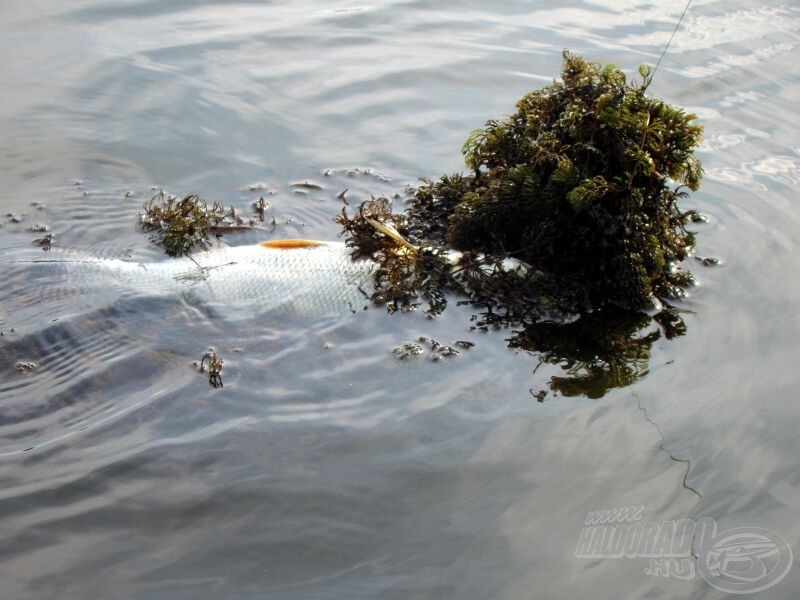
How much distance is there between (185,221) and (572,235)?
2.94 m

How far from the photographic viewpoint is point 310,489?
480cm

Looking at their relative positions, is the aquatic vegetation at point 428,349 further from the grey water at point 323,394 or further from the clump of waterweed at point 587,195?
the clump of waterweed at point 587,195

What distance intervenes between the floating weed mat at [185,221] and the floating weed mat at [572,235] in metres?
1.18

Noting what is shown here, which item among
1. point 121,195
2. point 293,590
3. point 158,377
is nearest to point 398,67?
point 121,195

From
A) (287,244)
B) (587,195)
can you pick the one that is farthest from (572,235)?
(287,244)

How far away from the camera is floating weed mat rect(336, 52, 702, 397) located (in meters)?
6.06

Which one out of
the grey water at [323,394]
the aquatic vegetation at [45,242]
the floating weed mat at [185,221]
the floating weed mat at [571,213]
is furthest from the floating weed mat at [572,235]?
the aquatic vegetation at [45,242]

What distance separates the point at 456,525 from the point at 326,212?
364 centimetres

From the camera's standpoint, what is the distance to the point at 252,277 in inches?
243

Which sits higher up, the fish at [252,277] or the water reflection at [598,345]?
the fish at [252,277]

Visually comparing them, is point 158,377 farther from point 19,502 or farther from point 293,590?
point 293,590

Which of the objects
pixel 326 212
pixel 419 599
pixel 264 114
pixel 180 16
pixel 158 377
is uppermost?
pixel 180 16

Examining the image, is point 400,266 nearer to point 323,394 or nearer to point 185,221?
point 323,394

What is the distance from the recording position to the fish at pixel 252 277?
20.0 ft
